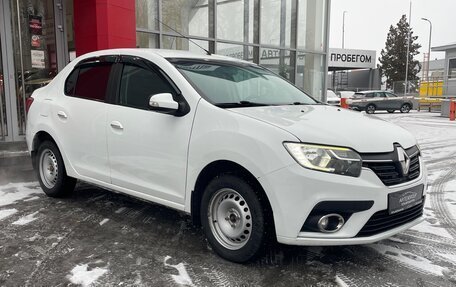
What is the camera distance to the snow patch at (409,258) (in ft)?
11.1

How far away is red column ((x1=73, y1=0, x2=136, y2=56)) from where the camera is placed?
26.4 ft

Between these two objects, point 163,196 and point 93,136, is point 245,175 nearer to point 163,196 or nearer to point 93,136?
point 163,196

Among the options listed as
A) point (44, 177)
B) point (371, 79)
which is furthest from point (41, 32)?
point (371, 79)

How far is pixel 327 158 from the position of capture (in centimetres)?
296

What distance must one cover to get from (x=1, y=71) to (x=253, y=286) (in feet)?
26.7

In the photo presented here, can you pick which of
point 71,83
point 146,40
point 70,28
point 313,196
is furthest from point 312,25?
point 313,196

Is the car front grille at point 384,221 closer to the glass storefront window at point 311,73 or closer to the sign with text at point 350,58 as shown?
the glass storefront window at point 311,73

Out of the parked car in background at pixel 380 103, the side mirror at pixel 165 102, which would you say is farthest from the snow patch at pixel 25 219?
the parked car in background at pixel 380 103

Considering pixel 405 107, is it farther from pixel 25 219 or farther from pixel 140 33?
pixel 25 219

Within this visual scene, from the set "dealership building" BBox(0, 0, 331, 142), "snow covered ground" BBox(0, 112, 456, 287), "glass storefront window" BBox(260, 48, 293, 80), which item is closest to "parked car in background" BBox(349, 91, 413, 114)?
"dealership building" BBox(0, 0, 331, 142)

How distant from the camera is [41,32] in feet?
31.4

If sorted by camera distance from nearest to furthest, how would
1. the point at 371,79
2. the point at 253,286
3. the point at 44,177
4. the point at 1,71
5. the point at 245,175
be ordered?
the point at 253,286 → the point at 245,175 → the point at 44,177 → the point at 1,71 → the point at 371,79

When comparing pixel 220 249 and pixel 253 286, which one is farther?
pixel 220 249

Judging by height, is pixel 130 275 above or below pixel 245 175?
below
